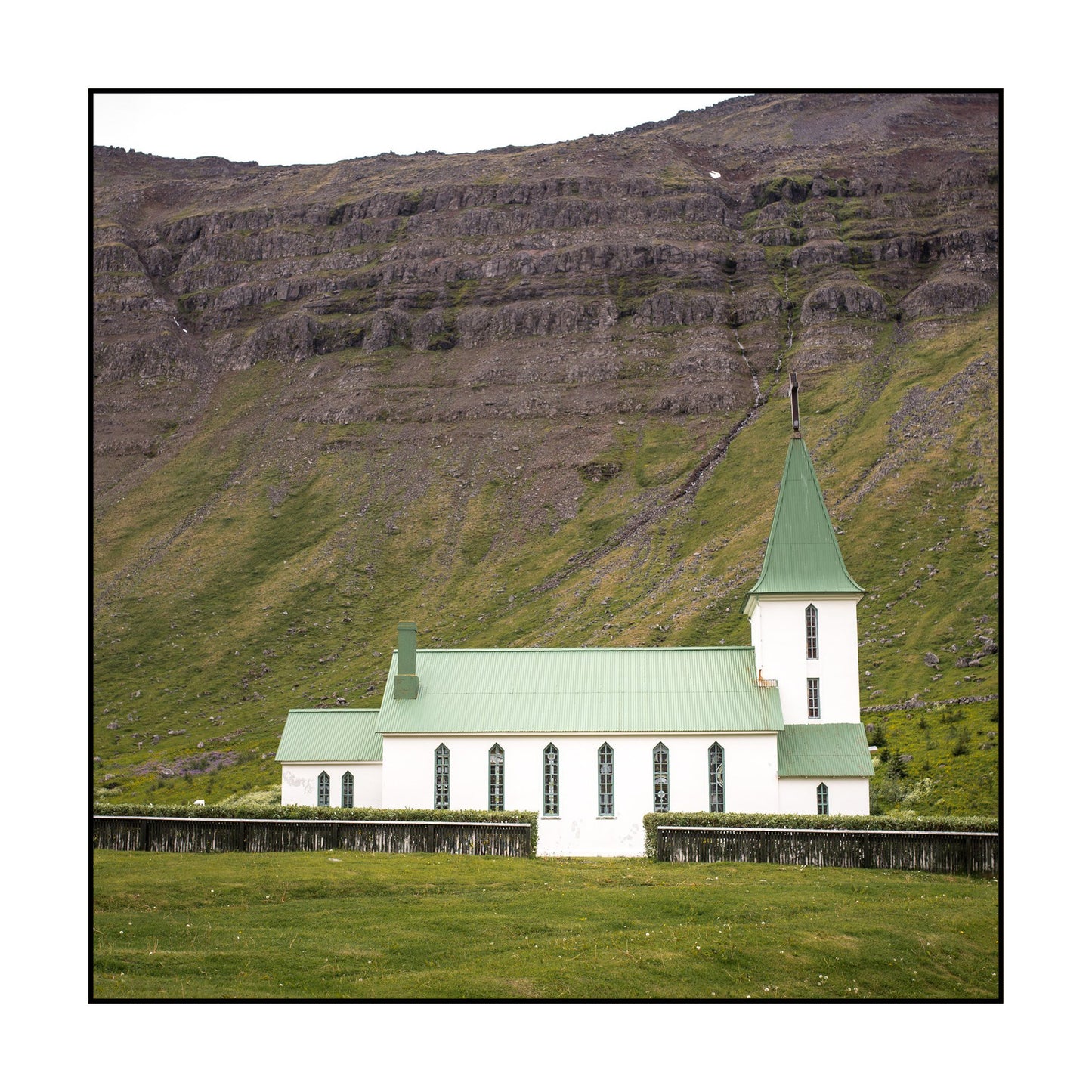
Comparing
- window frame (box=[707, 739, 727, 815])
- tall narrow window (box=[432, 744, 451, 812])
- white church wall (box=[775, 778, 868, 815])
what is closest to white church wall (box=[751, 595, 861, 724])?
white church wall (box=[775, 778, 868, 815])

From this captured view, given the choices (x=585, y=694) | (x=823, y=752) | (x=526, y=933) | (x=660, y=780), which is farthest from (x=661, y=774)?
(x=526, y=933)

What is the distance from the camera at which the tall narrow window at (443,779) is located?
58250 mm

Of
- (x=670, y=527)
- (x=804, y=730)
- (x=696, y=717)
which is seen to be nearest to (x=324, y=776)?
(x=696, y=717)

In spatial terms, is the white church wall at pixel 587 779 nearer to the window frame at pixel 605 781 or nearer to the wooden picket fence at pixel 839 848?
the window frame at pixel 605 781

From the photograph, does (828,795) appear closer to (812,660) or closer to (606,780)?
(812,660)

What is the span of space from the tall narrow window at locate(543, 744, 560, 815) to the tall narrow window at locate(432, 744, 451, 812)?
444 cm

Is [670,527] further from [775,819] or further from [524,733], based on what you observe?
[775,819]

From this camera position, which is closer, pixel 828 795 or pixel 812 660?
pixel 828 795

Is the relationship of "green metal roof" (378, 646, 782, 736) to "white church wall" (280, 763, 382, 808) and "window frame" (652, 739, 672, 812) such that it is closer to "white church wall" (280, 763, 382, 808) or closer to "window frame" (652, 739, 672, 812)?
"window frame" (652, 739, 672, 812)

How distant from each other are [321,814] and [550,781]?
11961 mm

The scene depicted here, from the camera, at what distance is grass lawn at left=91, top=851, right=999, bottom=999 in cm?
2864

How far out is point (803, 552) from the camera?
60.9 meters

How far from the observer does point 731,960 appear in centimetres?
3111

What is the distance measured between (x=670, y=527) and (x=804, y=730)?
91.5m
